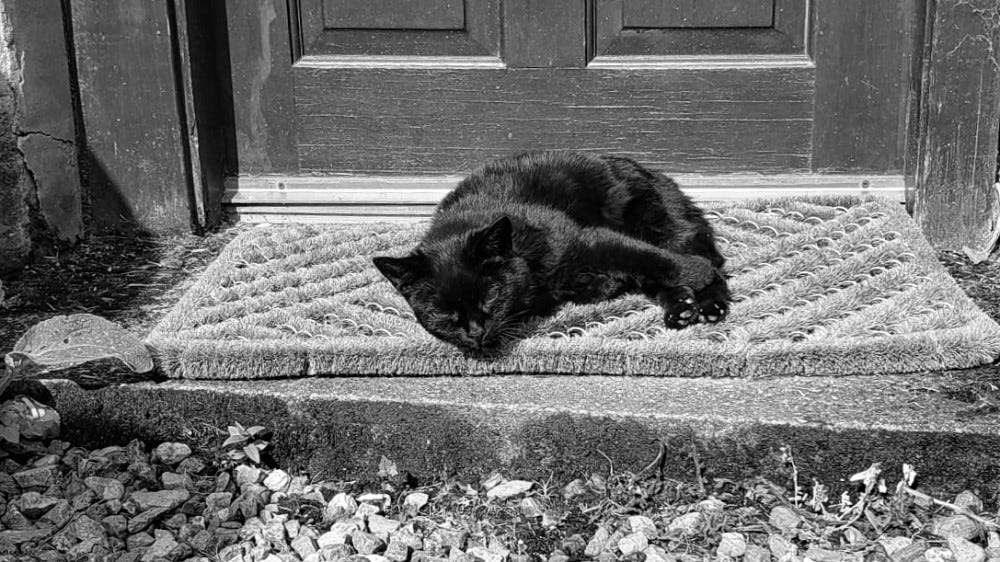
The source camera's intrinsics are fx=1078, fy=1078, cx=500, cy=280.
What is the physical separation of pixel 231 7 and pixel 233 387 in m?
1.50

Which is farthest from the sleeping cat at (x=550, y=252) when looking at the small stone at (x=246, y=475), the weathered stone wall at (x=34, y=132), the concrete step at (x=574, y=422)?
the weathered stone wall at (x=34, y=132)

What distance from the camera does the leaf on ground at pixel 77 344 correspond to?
2.42 metres

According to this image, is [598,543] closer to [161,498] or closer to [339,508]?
[339,508]

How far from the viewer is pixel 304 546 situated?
7.25 feet

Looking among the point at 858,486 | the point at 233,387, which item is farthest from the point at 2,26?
the point at 858,486

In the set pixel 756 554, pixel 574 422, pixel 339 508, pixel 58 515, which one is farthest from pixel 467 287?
pixel 58 515

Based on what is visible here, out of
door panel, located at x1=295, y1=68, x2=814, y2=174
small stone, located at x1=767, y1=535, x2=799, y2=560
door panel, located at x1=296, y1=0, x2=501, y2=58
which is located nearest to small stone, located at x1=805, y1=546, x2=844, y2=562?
small stone, located at x1=767, y1=535, x2=799, y2=560

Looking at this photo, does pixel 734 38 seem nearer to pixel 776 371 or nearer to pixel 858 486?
pixel 776 371

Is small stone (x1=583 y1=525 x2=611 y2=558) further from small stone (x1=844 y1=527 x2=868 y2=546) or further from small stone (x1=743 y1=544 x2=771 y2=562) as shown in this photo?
small stone (x1=844 y1=527 x2=868 y2=546)

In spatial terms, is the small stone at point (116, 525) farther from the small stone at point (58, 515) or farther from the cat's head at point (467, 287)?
the cat's head at point (467, 287)

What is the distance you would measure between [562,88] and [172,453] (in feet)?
5.59

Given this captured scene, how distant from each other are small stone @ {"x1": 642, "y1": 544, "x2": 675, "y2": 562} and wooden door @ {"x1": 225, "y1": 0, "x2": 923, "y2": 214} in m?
1.65

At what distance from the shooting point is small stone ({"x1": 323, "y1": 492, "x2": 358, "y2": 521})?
7.62ft

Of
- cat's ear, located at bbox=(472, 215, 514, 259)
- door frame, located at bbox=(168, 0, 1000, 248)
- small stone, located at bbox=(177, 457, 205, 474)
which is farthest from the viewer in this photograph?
door frame, located at bbox=(168, 0, 1000, 248)
